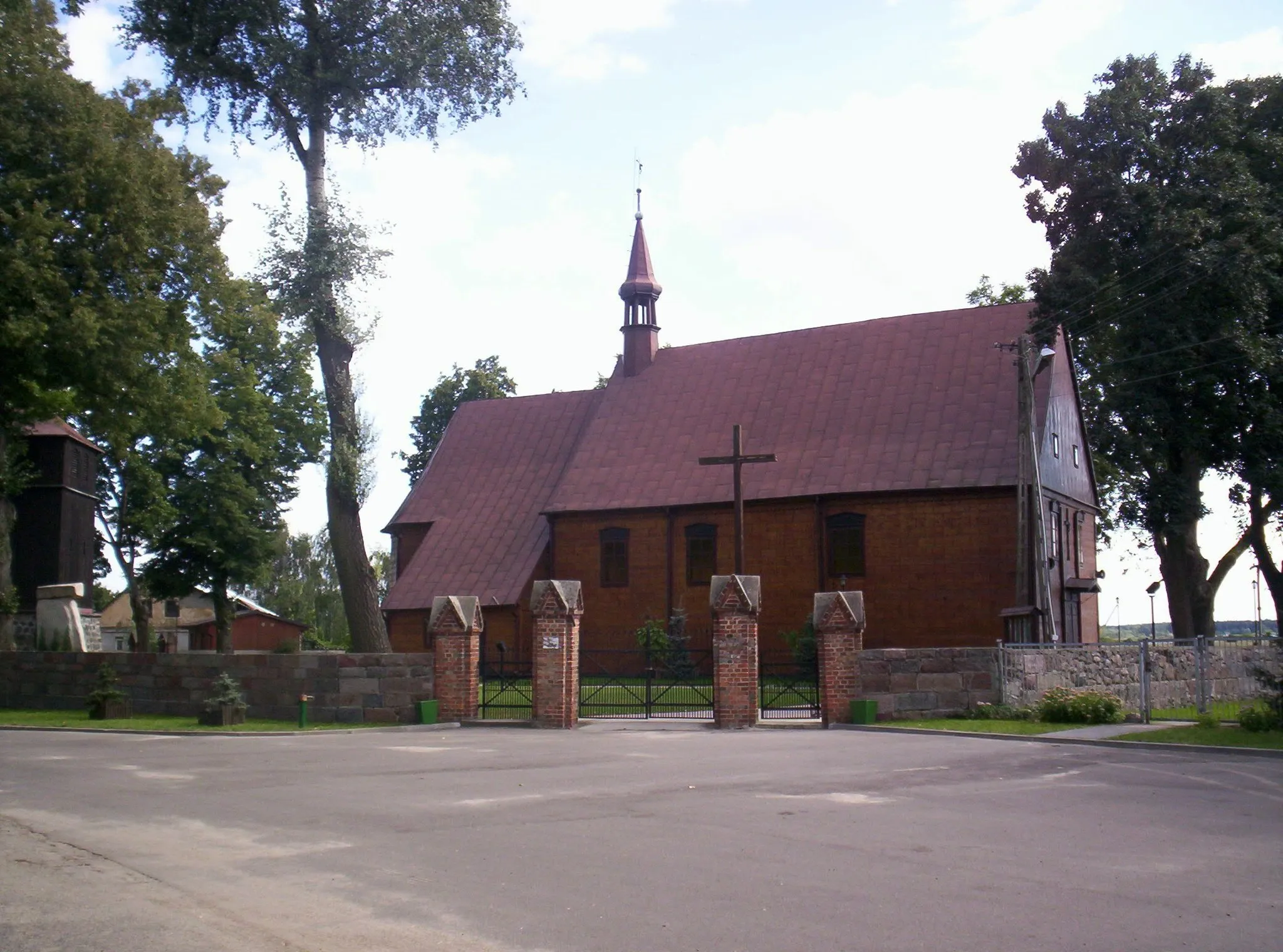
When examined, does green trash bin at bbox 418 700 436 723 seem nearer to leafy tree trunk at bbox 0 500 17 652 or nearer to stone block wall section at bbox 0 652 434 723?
stone block wall section at bbox 0 652 434 723

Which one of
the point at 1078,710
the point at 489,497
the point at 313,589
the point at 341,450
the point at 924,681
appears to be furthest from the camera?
the point at 313,589

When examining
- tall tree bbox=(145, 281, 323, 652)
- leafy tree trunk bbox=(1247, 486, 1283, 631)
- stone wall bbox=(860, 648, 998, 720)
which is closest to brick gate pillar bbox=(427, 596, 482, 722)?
stone wall bbox=(860, 648, 998, 720)

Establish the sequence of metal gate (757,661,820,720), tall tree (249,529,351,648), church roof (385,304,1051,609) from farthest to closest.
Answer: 1. tall tree (249,529,351,648)
2. church roof (385,304,1051,609)
3. metal gate (757,661,820,720)

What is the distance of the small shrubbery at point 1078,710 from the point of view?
66.7 feet

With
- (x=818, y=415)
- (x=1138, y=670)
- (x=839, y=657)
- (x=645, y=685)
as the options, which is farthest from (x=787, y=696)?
(x=818, y=415)

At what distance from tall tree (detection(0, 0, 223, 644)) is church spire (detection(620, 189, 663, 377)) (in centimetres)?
1730

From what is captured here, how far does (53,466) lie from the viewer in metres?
44.8

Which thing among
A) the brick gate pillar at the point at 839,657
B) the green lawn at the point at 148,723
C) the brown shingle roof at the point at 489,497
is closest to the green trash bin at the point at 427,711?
the green lawn at the point at 148,723

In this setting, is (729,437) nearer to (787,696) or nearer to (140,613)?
(787,696)

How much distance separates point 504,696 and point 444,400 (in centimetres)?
3313

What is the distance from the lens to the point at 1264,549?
38.7m

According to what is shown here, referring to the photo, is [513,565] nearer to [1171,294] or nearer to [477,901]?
[1171,294]

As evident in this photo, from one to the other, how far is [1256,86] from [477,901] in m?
34.7

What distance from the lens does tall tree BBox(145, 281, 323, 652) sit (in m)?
45.2
